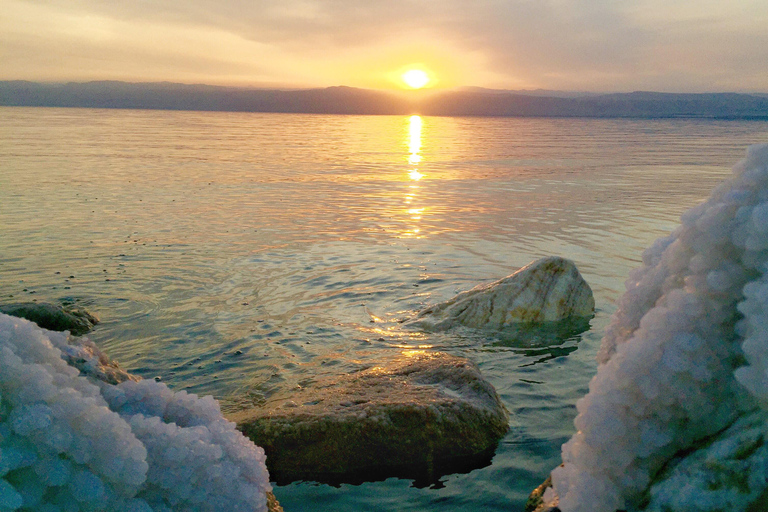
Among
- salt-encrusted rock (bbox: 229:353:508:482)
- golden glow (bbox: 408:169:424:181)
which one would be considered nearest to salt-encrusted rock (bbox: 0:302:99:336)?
salt-encrusted rock (bbox: 229:353:508:482)

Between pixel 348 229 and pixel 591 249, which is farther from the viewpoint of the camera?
pixel 348 229

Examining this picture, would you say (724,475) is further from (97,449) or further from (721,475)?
(97,449)

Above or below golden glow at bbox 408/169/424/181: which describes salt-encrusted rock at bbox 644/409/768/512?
above

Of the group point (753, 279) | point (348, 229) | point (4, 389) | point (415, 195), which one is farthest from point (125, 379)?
point (415, 195)

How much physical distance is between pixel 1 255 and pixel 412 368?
8362 millimetres

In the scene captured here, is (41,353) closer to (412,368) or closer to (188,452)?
(188,452)

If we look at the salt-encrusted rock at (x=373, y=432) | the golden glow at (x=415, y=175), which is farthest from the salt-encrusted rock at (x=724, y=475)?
the golden glow at (x=415, y=175)

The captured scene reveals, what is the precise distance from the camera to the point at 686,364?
5.12 ft

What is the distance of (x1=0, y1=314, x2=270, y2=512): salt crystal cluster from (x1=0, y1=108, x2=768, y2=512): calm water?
1.72 metres

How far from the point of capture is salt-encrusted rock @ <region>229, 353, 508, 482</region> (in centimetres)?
405

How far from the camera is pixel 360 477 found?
13.2 feet

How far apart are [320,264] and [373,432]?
633cm

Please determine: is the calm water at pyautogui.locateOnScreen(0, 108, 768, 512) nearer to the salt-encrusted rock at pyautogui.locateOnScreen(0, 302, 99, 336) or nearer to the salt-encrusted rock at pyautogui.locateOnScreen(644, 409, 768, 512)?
the salt-encrusted rock at pyautogui.locateOnScreen(0, 302, 99, 336)

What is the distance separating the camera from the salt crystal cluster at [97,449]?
161 cm
